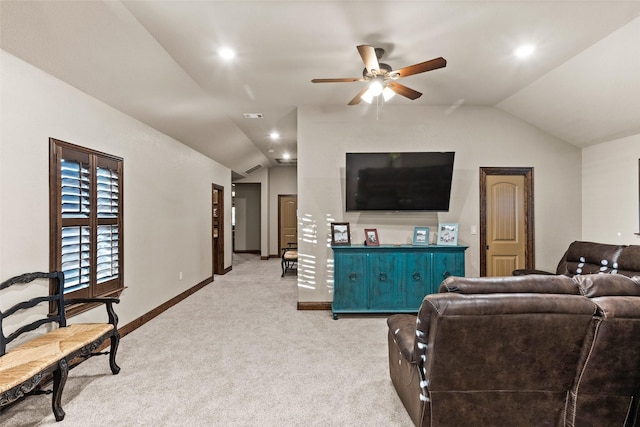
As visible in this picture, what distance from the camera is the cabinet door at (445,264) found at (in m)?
4.39

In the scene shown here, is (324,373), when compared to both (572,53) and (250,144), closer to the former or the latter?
(572,53)

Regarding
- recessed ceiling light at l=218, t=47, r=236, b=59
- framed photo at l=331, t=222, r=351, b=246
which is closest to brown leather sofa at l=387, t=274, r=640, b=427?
framed photo at l=331, t=222, r=351, b=246

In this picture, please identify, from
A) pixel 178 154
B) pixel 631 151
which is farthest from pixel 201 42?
pixel 631 151

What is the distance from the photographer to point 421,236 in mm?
4707

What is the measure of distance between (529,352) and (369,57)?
2318 mm

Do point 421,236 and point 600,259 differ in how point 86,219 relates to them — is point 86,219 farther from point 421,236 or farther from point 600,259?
point 600,259

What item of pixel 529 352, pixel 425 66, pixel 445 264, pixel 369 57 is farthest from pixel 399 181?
pixel 529 352

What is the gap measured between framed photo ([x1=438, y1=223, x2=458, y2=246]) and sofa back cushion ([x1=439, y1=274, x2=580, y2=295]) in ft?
9.25

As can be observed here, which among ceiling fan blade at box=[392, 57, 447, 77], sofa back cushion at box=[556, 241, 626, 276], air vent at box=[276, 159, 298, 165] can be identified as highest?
air vent at box=[276, 159, 298, 165]

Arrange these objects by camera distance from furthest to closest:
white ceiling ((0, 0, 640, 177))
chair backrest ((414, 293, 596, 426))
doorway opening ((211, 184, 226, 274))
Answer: doorway opening ((211, 184, 226, 274)) → white ceiling ((0, 0, 640, 177)) → chair backrest ((414, 293, 596, 426))

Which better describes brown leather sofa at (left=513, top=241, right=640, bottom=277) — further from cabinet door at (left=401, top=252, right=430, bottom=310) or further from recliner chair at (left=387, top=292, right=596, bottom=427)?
recliner chair at (left=387, top=292, right=596, bottom=427)

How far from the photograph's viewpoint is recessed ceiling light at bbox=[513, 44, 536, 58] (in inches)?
123

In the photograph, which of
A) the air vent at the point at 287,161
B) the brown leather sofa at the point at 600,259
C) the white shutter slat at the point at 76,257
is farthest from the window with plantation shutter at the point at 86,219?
the air vent at the point at 287,161

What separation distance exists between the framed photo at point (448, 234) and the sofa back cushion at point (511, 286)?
2819 millimetres
